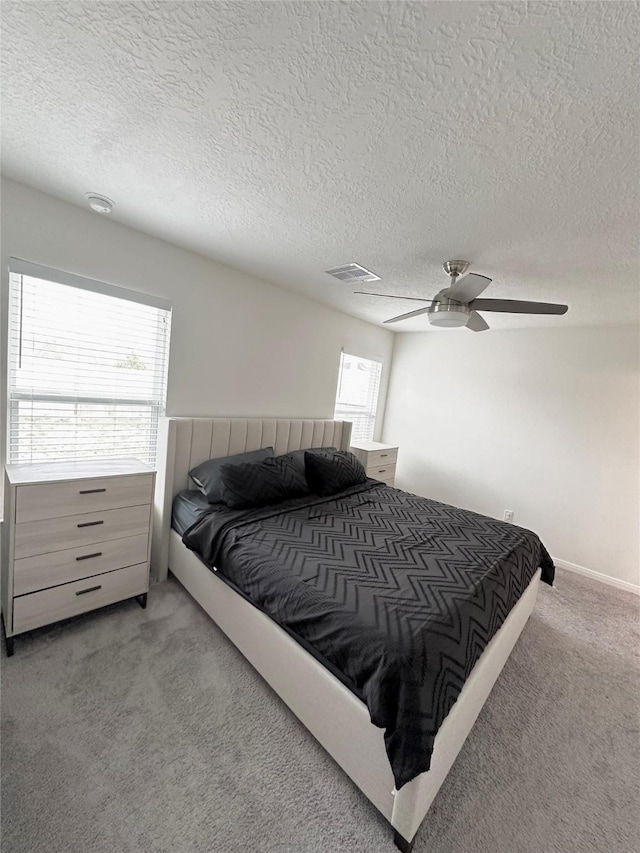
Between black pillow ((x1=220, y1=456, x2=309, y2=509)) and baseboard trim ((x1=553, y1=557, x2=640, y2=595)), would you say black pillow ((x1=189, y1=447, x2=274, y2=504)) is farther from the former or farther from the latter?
baseboard trim ((x1=553, y1=557, x2=640, y2=595))

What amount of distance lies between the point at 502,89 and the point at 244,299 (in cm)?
233

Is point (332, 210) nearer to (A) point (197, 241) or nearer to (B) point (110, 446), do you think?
(A) point (197, 241)

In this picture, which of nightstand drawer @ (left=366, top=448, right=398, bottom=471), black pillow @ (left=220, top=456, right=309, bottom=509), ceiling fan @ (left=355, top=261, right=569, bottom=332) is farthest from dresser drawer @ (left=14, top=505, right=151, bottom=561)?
nightstand drawer @ (left=366, top=448, right=398, bottom=471)

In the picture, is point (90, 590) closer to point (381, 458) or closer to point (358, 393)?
point (381, 458)

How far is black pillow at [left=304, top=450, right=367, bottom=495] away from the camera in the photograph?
9.55 ft

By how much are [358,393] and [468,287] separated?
2.60 meters

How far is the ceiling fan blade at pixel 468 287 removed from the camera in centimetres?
190

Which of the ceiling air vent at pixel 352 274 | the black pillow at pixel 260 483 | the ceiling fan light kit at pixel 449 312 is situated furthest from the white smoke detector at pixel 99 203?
the ceiling fan light kit at pixel 449 312

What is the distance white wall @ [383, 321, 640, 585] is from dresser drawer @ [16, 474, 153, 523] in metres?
3.52

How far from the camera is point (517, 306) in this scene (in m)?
2.04

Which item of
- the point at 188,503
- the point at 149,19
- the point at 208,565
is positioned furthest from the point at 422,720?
the point at 149,19

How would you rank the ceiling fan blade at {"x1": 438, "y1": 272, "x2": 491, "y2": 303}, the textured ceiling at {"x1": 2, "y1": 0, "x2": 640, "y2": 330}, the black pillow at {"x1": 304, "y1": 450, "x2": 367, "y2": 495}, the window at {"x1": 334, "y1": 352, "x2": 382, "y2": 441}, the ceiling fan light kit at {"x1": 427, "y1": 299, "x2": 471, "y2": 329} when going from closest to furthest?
the textured ceiling at {"x1": 2, "y1": 0, "x2": 640, "y2": 330} < the ceiling fan blade at {"x1": 438, "y1": 272, "x2": 491, "y2": 303} < the ceiling fan light kit at {"x1": 427, "y1": 299, "x2": 471, "y2": 329} < the black pillow at {"x1": 304, "y1": 450, "x2": 367, "y2": 495} < the window at {"x1": 334, "y1": 352, "x2": 382, "y2": 441}

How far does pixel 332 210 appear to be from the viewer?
1813 millimetres

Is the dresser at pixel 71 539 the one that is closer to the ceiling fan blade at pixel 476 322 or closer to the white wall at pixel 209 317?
the white wall at pixel 209 317
